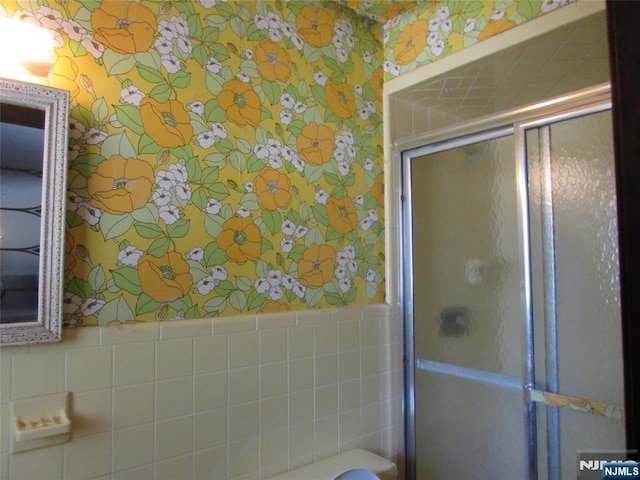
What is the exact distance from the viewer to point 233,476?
1275 mm

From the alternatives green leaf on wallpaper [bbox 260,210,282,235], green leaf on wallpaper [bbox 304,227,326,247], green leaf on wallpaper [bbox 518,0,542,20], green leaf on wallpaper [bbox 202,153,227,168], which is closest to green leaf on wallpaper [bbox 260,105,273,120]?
green leaf on wallpaper [bbox 202,153,227,168]

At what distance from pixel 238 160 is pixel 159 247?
40 centimetres

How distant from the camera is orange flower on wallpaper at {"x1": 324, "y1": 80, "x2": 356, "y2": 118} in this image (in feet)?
5.34

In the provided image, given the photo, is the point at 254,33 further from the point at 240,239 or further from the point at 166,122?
the point at 240,239

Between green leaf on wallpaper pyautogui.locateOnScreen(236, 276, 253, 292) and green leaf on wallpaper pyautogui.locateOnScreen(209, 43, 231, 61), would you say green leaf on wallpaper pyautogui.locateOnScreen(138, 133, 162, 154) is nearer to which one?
green leaf on wallpaper pyautogui.locateOnScreen(209, 43, 231, 61)

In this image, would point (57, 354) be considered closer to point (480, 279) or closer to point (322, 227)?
point (322, 227)

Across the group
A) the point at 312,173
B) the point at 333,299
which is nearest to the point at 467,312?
the point at 333,299

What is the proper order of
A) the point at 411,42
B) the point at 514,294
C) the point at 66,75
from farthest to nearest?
the point at 411,42
the point at 514,294
the point at 66,75

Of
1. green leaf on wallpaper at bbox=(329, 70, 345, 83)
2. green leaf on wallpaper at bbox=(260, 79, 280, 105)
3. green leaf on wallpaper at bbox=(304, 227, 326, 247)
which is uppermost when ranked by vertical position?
green leaf on wallpaper at bbox=(329, 70, 345, 83)

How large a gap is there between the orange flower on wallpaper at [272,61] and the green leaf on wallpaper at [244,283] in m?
0.74

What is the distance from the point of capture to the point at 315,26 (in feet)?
5.24

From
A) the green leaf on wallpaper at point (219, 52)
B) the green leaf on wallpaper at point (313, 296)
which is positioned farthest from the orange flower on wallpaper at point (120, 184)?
the green leaf on wallpaper at point (313, 296)

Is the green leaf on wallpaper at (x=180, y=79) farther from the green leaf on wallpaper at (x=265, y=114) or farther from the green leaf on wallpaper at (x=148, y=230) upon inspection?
the green leaf on wallpaper at (x=148, y=230)

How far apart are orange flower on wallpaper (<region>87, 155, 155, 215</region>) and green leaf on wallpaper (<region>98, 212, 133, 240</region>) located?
1cm
